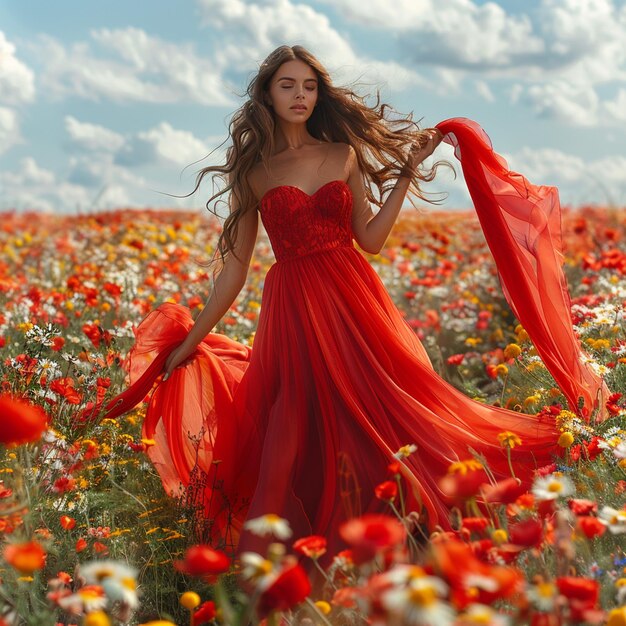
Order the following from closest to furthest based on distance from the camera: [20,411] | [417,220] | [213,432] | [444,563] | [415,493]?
1. [444,563]
2. [20,411]
3. [415,493]
4. [213,432]
5. [417,220]

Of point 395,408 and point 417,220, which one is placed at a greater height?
point 417,220

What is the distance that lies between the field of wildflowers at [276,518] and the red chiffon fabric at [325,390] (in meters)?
0.14

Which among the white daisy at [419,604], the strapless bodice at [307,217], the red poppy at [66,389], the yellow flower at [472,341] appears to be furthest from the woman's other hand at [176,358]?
the white daisy at [419,604]

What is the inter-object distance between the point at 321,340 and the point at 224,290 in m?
0.56

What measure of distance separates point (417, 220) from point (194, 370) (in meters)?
9.95

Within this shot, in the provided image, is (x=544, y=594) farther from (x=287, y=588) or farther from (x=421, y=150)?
(x=421, y=150)

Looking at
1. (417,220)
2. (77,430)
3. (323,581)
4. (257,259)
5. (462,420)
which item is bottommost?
(323,581)

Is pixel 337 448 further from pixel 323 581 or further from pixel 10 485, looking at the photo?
pixel 10 485

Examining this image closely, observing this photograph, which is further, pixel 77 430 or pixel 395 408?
pixel 77 430

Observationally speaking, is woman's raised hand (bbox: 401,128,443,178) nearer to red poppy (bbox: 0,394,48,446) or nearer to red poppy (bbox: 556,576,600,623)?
red poppy (bbox: 0,394,48,446)

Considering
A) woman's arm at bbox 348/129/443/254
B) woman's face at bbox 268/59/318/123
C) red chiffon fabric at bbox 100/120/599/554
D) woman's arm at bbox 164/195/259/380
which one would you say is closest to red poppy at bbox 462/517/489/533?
red chiffon fabric at bbox 100/120/599/554

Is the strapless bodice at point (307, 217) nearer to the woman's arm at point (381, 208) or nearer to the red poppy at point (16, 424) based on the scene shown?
the woman's arm at point (381, 208)

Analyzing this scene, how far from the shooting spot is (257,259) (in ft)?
32.8

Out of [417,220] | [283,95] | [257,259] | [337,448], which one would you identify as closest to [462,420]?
[337,448]
